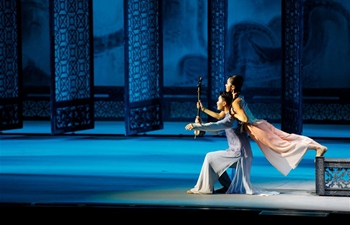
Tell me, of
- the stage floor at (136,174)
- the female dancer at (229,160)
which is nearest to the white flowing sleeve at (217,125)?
the female dancer at (229,160)

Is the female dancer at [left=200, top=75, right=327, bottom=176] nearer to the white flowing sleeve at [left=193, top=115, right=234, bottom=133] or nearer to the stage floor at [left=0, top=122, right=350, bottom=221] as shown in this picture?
the white flowing sleeve at [left=193, top=115, right=234, bottom=133]

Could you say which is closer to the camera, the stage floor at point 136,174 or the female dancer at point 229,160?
the stage floor at point 136,174

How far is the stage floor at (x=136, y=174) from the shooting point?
7746 millimetres

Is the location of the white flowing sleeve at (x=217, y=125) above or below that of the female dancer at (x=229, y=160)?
above

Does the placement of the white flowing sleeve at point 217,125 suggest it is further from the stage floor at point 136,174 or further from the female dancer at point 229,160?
the stage floor at point 136,174

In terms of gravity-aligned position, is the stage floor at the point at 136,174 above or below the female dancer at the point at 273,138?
below

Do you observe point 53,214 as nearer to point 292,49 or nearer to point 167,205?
point 167,205

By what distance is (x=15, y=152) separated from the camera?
11.5 m

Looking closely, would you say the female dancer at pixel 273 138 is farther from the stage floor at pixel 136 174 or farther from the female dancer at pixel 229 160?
the stage floor at pixel 136 174

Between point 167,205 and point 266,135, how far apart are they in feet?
3.91

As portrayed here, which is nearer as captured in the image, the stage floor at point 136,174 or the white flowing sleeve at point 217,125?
the stage floor at point 136,174

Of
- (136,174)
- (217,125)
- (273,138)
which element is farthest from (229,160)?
(136,174)

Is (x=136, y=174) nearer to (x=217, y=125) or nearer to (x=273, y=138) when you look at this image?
(x=217, y=125)

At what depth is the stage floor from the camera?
305 inches
